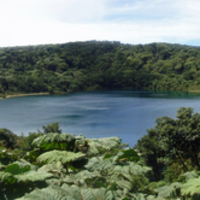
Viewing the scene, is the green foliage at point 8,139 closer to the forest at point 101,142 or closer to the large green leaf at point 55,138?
the forest at point 101,142

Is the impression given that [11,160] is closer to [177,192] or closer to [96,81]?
[177,192]

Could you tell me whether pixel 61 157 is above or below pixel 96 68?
below

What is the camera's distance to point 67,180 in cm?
166

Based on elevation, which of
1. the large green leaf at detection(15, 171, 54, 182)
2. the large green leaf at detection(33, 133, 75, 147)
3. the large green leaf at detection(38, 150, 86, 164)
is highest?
the large green leaf at detection(33, 133, 75, 147)

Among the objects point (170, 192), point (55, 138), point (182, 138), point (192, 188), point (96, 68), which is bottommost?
point (182, 138)

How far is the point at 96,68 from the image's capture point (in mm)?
114562

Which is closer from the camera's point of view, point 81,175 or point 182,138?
point 81,175

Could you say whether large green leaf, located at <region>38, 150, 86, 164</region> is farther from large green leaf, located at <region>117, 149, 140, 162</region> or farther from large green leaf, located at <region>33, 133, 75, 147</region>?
large green leaf, located at <region>117, 149, 140, 162</region>

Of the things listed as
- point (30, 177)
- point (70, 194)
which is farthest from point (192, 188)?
point (30, 177)

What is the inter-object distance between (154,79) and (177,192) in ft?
312

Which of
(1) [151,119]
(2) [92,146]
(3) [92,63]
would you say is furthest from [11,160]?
(3) [92,63]

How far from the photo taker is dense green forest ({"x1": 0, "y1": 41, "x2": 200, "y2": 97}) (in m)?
83.3

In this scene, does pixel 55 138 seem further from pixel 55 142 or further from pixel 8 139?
pixel 8 139

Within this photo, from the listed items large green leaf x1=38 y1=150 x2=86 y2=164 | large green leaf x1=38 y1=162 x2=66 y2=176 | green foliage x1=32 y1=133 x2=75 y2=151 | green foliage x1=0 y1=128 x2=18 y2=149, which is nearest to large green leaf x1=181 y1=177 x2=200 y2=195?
large green leaf x1=38 y1=150 x2=86 y2=164
